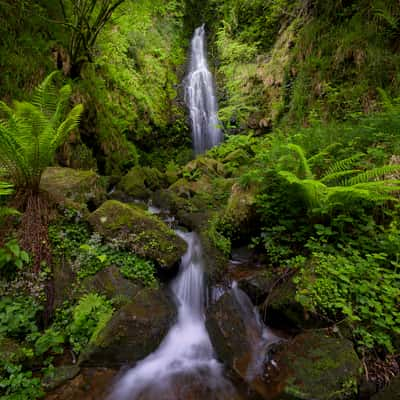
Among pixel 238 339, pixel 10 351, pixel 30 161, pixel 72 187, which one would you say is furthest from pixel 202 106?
pixel 10 351

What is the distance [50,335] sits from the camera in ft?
7.29

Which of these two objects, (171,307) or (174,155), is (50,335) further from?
(174,155)

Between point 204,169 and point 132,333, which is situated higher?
point 204,169

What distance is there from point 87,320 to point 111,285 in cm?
42

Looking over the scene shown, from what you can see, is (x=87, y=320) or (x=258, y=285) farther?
(x=258, y=285)

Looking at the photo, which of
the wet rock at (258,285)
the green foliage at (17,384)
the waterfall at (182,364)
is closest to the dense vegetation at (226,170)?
the green foliage at (17,384)

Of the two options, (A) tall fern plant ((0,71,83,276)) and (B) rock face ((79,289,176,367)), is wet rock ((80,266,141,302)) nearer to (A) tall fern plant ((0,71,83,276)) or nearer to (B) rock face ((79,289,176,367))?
(B) rock face ((79,289,176,367))

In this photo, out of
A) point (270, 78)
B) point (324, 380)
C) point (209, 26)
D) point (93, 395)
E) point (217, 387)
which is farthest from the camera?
point (209, 26)

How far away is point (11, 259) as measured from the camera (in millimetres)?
2461

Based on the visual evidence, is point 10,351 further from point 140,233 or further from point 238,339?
point 238,339

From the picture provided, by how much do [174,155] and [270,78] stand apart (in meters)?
4.38

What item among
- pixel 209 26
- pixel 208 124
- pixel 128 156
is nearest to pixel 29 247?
pixel 128 156

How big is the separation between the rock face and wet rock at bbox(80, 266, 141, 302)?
4.6 inches

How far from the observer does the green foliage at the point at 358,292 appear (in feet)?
6.49
